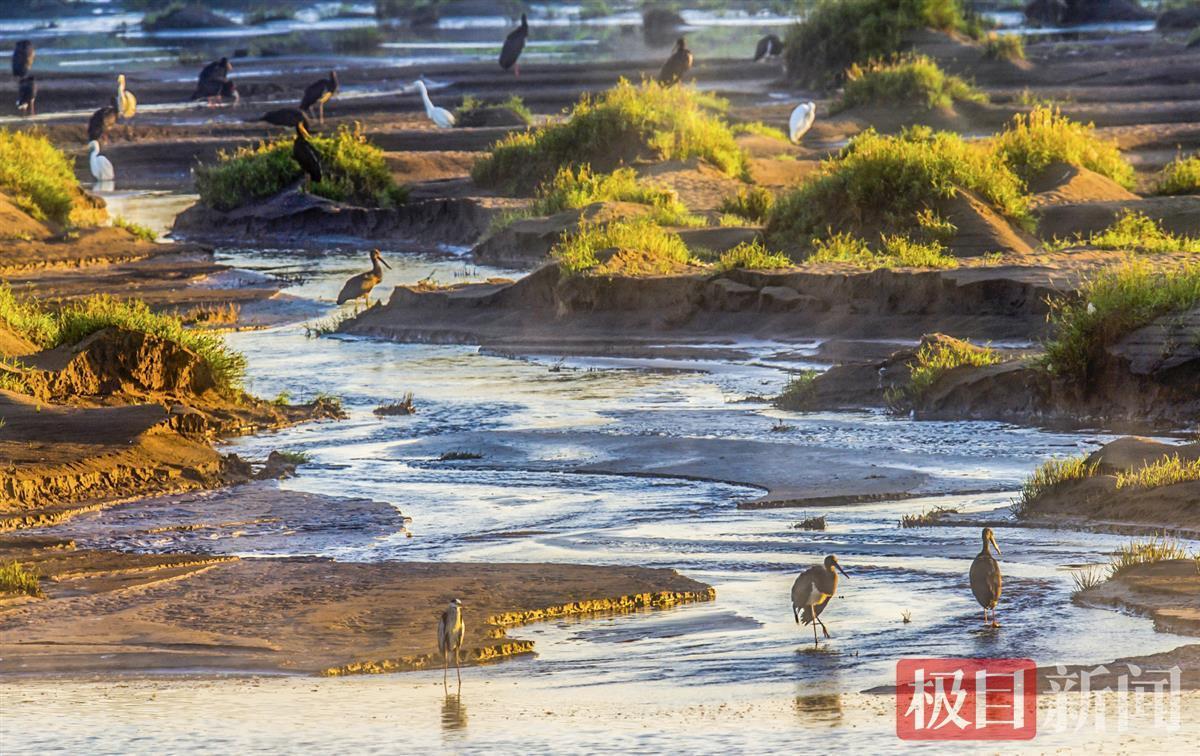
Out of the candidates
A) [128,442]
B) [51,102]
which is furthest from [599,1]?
[128,442]

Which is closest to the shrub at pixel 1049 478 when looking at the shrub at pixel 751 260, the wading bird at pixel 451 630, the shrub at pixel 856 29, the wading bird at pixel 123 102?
the wading bird at pixel 451 630

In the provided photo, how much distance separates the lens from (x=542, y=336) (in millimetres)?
23516

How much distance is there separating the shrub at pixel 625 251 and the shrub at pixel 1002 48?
31.5 m

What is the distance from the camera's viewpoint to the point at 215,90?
57.2 metres

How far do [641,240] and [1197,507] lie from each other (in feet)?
45.7

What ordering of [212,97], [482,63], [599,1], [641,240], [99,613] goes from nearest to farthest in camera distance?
[99,613], [641,240], [212,97], [482,63], [599,1]

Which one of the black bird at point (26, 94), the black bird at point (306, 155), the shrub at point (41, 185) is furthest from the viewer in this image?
the black bird at point (26, 94)

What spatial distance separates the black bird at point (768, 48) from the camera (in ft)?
215

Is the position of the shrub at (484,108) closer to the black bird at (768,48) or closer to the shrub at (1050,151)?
the black bird at (768,48)

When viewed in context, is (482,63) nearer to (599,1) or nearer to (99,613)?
(599,1)

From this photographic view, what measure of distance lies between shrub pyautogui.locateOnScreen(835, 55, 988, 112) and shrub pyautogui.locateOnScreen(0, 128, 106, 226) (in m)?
18.9

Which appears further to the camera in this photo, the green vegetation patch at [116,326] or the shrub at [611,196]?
the shrub at [611,196]

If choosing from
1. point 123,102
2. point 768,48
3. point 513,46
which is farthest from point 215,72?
point 768,48

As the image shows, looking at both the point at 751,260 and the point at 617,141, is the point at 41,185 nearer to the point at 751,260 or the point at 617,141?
the point at 617,141
